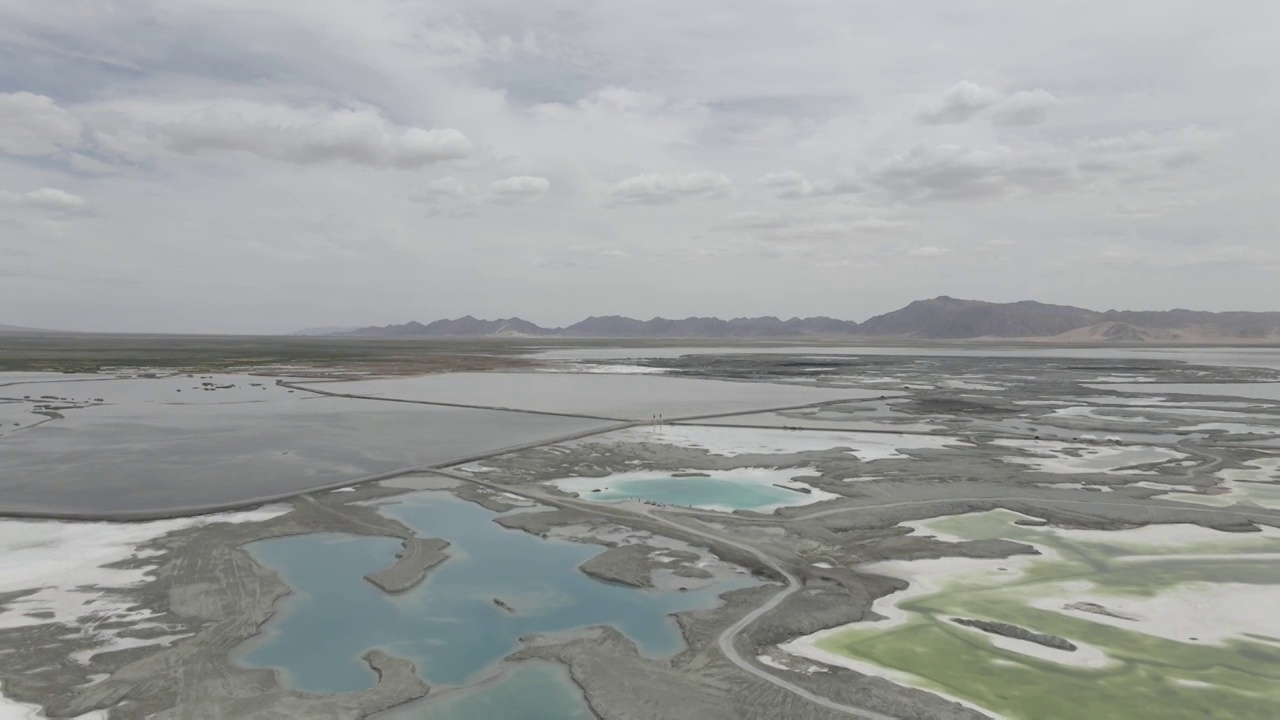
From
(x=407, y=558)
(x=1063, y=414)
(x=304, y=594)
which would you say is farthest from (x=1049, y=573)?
(x=1063, y=414)

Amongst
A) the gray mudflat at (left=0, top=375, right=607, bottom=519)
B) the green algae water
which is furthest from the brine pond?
the gray mudflat at (left=0, top=375, right=607, bottom=519)

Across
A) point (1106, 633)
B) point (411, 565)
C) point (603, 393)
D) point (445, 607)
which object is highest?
point (603, 393)

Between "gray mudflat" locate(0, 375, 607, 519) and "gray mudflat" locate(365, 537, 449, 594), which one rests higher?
"gray mudflat" locate(0, 375, 607, 519)

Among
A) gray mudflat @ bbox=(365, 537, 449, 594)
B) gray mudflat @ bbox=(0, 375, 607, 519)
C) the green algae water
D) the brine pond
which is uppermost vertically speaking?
gray mudflat @ bbox=(0, 375, 607, 519)

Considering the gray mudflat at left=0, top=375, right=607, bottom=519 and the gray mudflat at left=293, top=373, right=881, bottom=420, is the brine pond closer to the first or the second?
the gray mudflat at left=0, top=375, right=607, bottom=519

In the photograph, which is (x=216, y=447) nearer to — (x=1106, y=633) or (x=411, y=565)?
(x=411, y=565)

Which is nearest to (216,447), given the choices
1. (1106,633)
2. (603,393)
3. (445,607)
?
(445,607)
